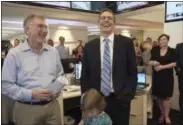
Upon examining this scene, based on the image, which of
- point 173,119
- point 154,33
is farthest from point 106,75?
point 154,33

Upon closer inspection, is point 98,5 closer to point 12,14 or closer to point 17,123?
point 12,14

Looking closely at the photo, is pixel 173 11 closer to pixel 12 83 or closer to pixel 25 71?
pixel 25 71

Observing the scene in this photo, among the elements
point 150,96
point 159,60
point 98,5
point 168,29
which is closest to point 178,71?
point 159,60

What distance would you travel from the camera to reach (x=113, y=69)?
1.86m

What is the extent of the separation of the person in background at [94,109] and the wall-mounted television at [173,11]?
3180 mm

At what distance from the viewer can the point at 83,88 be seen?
1983mm

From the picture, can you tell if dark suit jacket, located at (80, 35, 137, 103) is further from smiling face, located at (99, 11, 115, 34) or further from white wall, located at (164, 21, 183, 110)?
white wall, located at (164, 21, 183, 110)

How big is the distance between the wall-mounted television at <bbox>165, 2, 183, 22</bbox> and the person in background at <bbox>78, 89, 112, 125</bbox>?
318 centimetres

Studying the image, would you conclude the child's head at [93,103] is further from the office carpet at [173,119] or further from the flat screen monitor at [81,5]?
the flat screen monitor at [81,5]

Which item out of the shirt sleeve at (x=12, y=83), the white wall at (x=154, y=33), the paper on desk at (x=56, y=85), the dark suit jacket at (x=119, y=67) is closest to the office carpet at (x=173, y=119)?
the dark suit jacket at (x=119, y=67)

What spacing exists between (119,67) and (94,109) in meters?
0.40

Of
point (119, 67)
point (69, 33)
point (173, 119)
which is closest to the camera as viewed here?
point (119, 67)

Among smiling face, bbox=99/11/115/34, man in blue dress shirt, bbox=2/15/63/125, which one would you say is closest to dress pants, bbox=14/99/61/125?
man in blue dress shirt, bbox=2/15/63/125

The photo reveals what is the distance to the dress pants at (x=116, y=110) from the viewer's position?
187 centimetres
